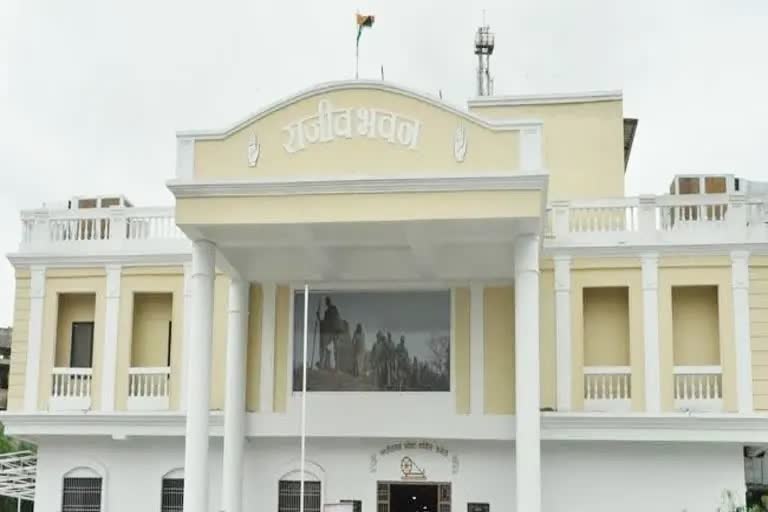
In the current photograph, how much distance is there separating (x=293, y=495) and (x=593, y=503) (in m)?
5.01

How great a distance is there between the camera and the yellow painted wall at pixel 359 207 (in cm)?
1584

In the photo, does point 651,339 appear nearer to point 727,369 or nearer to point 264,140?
point 727,369

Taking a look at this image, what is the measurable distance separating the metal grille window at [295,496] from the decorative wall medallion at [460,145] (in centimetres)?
648

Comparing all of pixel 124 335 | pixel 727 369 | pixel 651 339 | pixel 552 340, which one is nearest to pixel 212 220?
pixel 124 335

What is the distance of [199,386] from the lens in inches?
663

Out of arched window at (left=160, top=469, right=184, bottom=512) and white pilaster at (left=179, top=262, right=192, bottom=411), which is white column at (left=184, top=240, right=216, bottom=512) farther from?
arched window at (left=160, top=469, right=184, bottom=512)

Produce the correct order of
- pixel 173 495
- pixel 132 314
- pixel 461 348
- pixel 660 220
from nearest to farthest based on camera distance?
1. pixel 660 220
2. pixel 461 348
3. pixel 173 495
4. pixel 132 314

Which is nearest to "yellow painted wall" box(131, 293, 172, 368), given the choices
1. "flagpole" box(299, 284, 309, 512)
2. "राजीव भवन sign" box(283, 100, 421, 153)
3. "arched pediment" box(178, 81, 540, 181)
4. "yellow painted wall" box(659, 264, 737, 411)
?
"flagpole" box(299, 284, 309, 512)

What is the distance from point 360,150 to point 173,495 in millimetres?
7294

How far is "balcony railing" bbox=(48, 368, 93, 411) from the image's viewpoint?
1973cm

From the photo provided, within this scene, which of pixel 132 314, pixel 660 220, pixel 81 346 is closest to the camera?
pixel 660 220

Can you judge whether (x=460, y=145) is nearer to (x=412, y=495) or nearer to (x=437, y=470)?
(x=437, y=470)

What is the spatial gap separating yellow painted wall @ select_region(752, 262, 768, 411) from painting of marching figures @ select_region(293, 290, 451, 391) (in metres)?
4.93

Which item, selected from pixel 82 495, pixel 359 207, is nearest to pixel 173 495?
pixel 82 495
